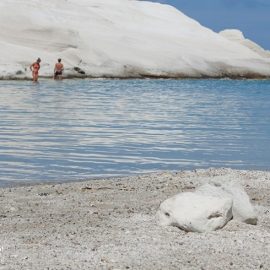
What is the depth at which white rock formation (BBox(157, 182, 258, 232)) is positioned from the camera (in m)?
7.48

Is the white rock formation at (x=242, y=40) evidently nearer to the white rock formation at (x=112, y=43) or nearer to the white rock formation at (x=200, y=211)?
the white rock formation at (x=112, y=43)

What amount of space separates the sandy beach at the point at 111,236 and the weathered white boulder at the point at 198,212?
0.32 feet

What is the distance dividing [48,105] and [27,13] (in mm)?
52289

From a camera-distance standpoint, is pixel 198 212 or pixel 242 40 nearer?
pixel 198 212

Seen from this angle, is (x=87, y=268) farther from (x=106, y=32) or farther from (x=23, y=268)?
(x=106, y=32)

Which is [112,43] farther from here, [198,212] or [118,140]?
[198,212]

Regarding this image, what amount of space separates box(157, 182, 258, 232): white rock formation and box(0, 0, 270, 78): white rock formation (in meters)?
52.8

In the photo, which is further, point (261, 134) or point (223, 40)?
point (223, 40)

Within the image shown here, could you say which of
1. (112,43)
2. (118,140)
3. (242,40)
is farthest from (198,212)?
(242,40)

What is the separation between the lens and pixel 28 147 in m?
16.5

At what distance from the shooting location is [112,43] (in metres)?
83.2

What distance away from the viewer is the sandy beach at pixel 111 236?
6.39 m

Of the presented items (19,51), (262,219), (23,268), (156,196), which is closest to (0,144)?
(156,196)

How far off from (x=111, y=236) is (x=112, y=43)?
7665 centimetres
